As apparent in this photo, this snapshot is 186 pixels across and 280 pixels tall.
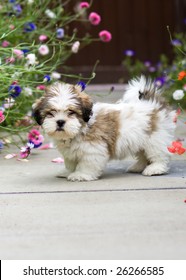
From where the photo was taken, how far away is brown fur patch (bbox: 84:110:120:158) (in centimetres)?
625

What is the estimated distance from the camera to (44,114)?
611 cm

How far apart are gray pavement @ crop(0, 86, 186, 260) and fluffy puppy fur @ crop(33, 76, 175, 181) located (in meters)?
0.17

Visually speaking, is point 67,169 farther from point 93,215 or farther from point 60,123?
point 93,215

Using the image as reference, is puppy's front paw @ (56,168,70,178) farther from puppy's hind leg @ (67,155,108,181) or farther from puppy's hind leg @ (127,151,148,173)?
puppy's hind leg @ (127,151,148,173)

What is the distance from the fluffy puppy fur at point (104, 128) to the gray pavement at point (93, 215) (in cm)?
17

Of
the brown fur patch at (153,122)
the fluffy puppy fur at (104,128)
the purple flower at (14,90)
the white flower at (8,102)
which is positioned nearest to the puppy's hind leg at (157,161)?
the fluffy puppy fur at (104,128)

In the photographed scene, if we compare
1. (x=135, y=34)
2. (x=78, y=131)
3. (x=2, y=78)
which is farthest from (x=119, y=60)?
(x=78, y=131)

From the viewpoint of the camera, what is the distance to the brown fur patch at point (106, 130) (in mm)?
6254

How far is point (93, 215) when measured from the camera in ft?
17.0

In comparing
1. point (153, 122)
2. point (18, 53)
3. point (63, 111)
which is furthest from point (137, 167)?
point (18, 53)

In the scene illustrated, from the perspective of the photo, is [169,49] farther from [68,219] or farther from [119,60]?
[68,219]

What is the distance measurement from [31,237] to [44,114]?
162cm

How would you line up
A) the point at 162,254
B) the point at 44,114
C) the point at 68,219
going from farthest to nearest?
the point at 44,114 → the point at 68,219 → the point at 162,254

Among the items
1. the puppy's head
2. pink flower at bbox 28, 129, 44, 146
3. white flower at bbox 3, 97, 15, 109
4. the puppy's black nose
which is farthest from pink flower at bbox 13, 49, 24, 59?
the puppy's black nose
